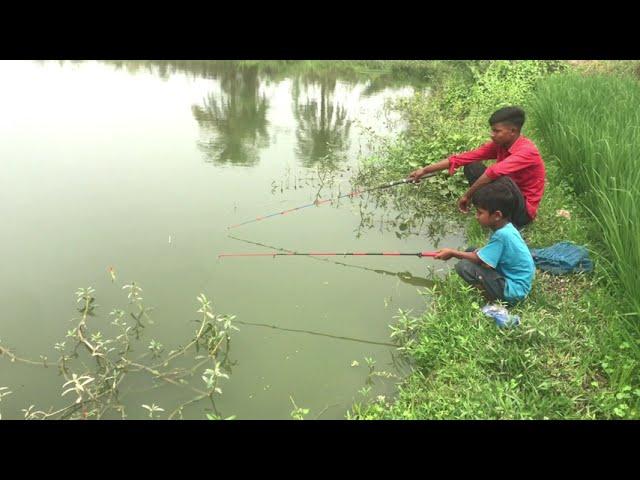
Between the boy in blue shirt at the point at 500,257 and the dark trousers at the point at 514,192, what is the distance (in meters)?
0.15

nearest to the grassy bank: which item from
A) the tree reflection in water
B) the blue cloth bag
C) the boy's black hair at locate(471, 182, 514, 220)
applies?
the blue cloth bag

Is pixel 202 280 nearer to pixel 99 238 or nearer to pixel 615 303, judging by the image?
pixel 99 238

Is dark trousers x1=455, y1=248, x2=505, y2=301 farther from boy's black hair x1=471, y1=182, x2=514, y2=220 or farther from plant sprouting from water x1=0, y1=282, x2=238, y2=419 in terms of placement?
plant sprouting from water x1=0, y1=282, x2=238, y2=419

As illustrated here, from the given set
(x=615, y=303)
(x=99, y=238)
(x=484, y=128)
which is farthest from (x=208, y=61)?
(x=615, y=303)

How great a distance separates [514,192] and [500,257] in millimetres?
586

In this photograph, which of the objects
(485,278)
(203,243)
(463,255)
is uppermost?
(463,255)

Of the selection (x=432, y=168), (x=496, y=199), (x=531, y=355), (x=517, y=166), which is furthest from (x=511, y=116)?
(x=531, y=355)

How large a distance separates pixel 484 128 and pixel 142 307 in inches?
204

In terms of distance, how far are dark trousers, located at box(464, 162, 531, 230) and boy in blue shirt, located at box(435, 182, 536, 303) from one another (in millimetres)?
154

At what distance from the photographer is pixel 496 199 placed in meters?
2.85

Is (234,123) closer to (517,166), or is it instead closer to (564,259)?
(517,166)

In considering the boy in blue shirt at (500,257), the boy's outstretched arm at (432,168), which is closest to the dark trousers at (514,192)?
the boy in blue shirt at (500,257)

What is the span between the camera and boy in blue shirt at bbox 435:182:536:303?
2.80 meters

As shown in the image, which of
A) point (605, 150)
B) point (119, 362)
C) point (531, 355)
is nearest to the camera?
point (531, 355)
